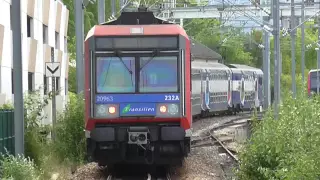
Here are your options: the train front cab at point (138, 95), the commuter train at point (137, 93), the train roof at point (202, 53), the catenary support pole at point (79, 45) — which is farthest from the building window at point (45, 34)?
the train front cab at point (138, 95)

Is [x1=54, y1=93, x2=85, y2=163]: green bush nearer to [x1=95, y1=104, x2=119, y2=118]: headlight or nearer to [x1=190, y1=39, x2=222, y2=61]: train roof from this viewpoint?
[x1=95, y1=104, x2=119, y2=118]: headlight

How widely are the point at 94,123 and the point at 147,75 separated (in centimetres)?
154

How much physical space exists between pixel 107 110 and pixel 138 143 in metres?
0.97

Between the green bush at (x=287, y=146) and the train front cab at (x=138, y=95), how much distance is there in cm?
175

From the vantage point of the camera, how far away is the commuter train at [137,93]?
15.5m

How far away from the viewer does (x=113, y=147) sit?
1569 centimetres

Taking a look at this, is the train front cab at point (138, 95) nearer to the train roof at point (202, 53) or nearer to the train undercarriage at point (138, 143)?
the train undercarriage at point (138, 143)

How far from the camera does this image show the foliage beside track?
16.5 metres

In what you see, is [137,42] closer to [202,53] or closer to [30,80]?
[30,80]

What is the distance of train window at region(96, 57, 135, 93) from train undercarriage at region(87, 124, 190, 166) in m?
0.82

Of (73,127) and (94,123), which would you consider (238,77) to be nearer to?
(73,127)

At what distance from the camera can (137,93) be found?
15.6 m

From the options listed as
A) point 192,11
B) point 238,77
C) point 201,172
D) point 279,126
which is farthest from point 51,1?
point 279,126

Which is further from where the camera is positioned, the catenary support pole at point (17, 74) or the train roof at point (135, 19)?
the train roof at point (135, 19)
